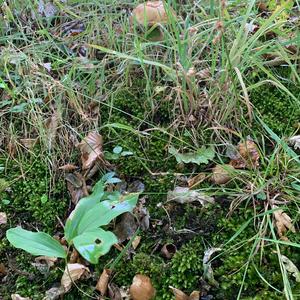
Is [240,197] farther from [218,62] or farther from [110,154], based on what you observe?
[218,62]

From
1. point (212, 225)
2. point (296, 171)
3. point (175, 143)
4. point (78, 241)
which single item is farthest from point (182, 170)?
point (78, 241)

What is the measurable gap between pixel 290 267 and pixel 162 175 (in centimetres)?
48

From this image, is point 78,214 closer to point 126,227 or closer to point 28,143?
point 126,227

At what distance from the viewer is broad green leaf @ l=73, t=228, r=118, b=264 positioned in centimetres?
107

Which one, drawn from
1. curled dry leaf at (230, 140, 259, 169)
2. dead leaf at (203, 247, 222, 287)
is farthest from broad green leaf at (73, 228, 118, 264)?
curled dry leaf at (230, 140, 259, 169)

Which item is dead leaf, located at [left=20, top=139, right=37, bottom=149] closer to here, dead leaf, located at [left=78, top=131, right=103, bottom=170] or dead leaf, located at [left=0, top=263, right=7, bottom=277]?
dead leaf, located at [left=78, top=131, right=103, bottom=170]

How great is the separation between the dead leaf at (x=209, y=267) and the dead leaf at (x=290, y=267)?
0.56ft

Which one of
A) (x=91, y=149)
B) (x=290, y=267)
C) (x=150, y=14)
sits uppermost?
(x=150, y=14)

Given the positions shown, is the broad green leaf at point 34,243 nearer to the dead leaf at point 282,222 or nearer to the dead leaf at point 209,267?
the dead leaf at point 209,267

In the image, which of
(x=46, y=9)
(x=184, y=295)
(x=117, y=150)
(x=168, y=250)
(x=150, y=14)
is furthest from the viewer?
(x=46, y=9)

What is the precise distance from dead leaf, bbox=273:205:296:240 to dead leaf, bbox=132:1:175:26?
836 mm

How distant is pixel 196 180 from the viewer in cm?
140

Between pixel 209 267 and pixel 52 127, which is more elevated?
pixel 52 127

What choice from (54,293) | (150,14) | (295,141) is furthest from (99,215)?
(150,14)
